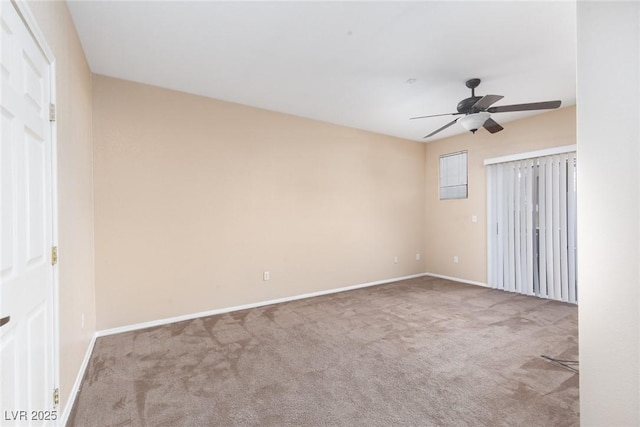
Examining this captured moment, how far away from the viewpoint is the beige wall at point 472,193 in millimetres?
4426

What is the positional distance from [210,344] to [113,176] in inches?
84.9

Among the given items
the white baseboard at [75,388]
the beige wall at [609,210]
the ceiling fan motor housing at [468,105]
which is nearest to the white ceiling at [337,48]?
the ceiling fan motor housing at [468,105]

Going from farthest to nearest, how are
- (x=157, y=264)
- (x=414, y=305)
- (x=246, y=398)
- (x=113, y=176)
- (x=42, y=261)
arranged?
(x=414, y=305), (x=157, y=264), (x=113, y=176), (x=246, y=398), (x=42, y=261)

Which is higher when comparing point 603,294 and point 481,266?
point 603,294

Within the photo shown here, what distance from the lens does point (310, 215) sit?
4730mm

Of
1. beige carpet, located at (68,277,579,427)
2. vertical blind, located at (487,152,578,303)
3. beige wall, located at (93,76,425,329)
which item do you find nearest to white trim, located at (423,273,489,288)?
vertical blind, located at (487,152,578,303)

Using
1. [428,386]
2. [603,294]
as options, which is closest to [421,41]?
[603,294]

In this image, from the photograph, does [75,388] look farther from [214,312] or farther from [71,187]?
[214,312]

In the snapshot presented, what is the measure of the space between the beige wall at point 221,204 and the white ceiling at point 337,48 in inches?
19.5

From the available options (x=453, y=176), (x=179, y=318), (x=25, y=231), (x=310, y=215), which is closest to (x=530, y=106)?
(x=453, y=176)

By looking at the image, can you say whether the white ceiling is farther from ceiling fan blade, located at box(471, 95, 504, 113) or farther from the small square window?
the small square window

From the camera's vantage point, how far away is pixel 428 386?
218cm

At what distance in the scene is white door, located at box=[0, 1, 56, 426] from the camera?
46.1 inches

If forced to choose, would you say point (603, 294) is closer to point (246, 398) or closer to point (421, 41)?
point (246, 398)
